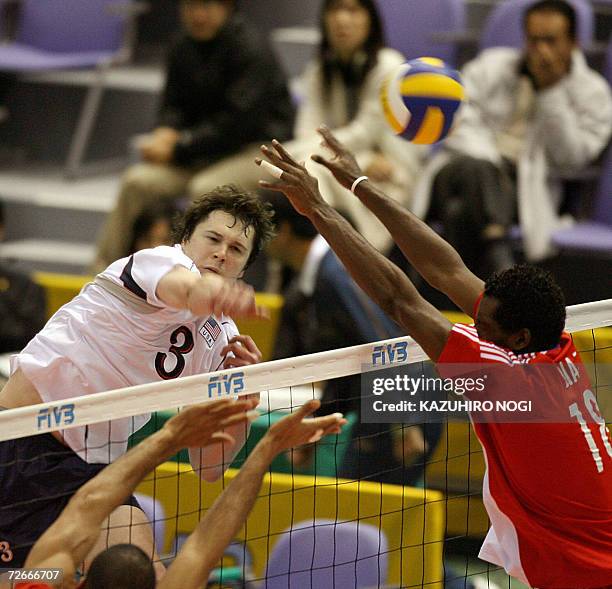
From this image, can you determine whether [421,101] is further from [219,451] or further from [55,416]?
[55,416]

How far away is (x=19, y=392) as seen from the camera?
395 cm

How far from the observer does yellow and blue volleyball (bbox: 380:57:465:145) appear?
505 cm

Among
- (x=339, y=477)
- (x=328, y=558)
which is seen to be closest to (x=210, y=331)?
(x=328, y=558)

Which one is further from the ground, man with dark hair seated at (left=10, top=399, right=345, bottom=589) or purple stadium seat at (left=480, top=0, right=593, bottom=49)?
purple stadium seat at (left=480, top=0, right=593, bottom=49)

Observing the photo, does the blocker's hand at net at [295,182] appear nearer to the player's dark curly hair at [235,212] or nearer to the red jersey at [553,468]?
the player's dark curly hair at [235,212]

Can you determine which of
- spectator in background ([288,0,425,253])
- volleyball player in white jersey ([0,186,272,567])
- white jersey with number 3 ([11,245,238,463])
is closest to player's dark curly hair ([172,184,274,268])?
volleyball player in white jersey ([0,186,272,567])

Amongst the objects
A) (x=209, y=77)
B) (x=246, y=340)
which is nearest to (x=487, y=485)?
(x=246, y=340)

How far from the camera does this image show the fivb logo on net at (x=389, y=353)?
13.8ft

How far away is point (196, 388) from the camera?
3.88 metres

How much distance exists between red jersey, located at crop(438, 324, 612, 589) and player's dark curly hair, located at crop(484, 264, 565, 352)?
17 centimetres

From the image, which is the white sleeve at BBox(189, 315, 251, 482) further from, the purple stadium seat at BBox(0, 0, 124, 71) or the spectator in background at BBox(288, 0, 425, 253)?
the purple stadium seat at BBox(0, 0, 124, 71)

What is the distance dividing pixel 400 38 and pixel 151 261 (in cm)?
497

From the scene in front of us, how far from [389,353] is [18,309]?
3379mm

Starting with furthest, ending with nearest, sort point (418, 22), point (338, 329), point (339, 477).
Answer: point (418, 22) < point (338, 329) < point (339, 477)
